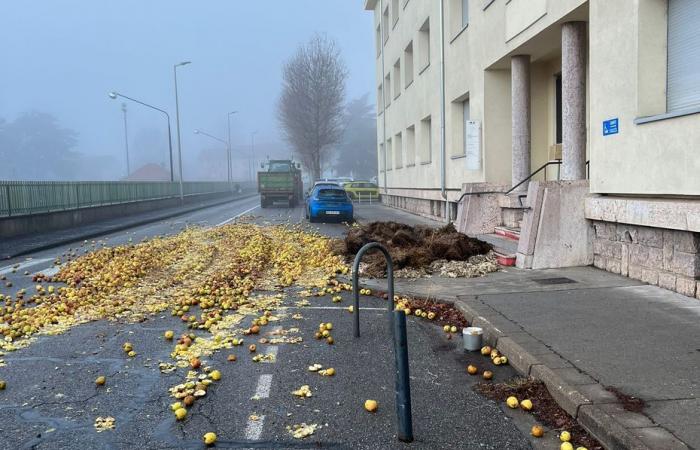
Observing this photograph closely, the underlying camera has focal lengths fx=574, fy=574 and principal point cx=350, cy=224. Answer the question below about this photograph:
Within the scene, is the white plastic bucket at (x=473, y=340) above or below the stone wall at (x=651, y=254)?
below

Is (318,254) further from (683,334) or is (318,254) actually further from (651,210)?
(683,334)

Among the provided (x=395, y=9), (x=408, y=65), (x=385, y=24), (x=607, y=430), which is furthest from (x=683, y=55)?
(x=385, y=24)

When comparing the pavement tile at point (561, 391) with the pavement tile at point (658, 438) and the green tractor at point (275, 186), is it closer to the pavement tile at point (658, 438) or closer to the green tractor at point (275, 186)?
the pavement tile at point (658, 438)

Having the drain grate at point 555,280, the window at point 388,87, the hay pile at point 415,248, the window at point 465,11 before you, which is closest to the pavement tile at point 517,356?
the drain grate at point 555,280

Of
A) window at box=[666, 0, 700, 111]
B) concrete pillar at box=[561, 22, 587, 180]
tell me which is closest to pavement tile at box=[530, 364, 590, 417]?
window at box=[666, 0, 700, 111]

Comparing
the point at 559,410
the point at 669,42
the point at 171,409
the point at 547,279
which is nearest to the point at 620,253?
the point at 547,279

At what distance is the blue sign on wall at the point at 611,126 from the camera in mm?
7949

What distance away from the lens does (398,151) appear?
29.7 m

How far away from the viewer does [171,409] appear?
162 inches

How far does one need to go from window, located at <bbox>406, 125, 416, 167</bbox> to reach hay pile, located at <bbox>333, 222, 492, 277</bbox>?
541 inches

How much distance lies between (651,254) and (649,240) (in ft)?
0.59

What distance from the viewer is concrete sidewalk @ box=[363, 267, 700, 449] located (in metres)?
3.48

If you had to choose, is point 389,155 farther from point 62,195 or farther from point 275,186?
point 62,195

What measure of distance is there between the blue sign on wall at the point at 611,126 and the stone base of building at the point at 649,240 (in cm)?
94
